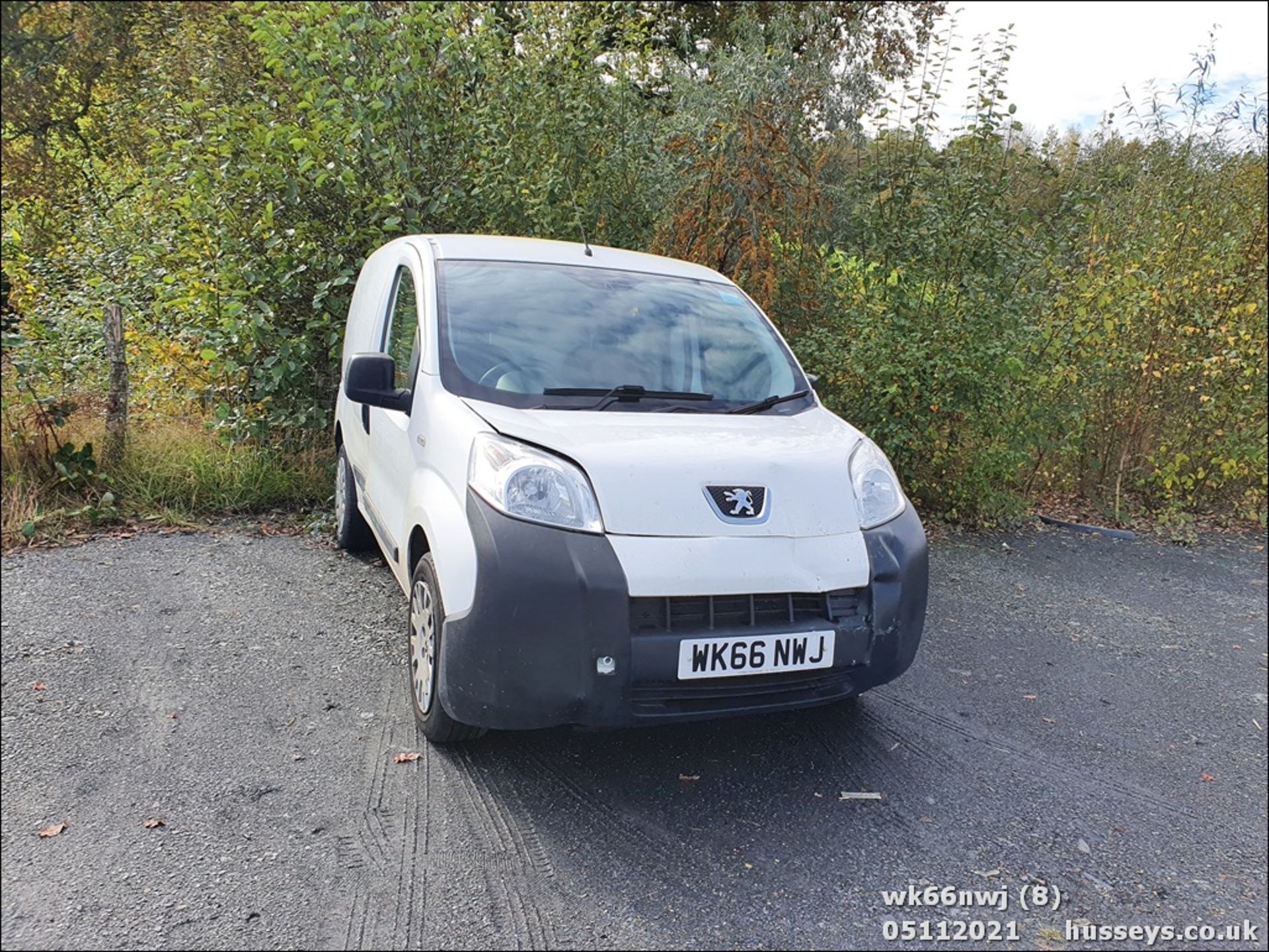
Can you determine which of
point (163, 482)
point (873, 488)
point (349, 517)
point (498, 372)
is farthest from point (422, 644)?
point (163, 482)

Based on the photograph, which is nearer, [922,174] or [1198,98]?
[922,174]

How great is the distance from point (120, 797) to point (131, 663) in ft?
3.02

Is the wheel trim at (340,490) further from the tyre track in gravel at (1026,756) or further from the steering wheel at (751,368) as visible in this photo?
the tyre track in gravel at (1026,756)

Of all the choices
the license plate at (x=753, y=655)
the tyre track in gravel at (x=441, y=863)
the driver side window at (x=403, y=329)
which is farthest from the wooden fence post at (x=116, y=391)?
the license plate at (x=753, y=655)

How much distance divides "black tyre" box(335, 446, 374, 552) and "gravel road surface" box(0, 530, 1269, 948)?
28.4 inches

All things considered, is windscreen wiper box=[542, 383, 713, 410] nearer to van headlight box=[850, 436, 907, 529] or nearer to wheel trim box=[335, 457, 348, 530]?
van headlight box=[850, 436, 907, 529]

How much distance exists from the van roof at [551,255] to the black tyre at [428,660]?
153cm

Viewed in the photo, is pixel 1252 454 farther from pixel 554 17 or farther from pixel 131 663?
pixel 131 663

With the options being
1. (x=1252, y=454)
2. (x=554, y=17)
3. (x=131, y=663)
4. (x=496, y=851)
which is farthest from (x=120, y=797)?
(x=1252, y=454)

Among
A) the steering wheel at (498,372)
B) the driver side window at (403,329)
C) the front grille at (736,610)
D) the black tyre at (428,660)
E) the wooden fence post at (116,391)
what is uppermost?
the driver side window at (403,329)

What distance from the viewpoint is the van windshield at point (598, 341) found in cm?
339

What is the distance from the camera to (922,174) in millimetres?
6141

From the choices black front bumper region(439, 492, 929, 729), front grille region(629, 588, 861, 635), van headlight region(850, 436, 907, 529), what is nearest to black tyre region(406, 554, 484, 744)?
black front bumper region(439, 492, 929, 729)

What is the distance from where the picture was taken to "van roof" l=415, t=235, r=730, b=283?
156 inches
